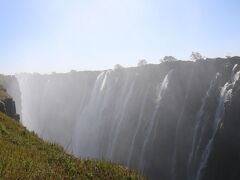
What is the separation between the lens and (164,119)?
2335 inches

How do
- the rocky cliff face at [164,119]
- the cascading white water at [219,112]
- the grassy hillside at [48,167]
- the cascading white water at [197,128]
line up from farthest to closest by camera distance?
the cascading white water at [197,128] → the cascading white water at [219,112] → the rocky cliff face at [164,119] → the grassy hillside at [48,167]

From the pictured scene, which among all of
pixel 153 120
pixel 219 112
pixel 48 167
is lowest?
pixel 153 120

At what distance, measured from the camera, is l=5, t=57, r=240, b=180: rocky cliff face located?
46875 millimetres

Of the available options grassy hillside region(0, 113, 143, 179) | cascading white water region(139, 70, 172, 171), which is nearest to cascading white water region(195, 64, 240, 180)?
cascading white water region(139, 70, 172, 171)

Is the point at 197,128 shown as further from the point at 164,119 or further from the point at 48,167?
the point at 48,167

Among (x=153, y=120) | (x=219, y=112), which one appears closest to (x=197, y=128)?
(x=219, y=112)

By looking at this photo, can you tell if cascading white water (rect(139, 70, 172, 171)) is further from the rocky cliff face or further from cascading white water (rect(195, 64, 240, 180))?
cascading white water (rect(195, 64, 240, 180))

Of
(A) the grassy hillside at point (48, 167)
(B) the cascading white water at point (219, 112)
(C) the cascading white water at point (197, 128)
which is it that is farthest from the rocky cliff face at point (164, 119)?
(A) the grassy hillside at point (48, 167)

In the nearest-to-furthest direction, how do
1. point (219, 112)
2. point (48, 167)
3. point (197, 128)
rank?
point (48, 167), point (219, 112), point (197, 128)

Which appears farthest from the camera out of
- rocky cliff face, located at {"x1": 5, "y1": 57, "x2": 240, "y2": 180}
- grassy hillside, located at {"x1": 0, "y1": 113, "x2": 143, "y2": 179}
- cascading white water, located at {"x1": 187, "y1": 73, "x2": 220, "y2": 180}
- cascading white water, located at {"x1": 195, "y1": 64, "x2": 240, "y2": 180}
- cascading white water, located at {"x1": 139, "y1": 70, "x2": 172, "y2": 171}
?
cascading white water, located at {"x1": 139, "y1": 70, "x2": 172, "y2": 171}

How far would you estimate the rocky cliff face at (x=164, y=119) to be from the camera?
4688 centimetres

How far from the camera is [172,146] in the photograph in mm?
55625

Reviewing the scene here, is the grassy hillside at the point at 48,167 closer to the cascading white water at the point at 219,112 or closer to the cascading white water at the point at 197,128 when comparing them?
the cascading white water at the point at 219,112

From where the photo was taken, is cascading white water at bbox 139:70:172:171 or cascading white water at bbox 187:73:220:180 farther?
cascading white water at bbox 139:70:172:171
